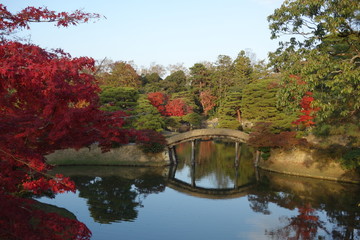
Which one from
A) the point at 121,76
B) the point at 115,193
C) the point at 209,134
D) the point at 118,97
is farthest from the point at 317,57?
the point at 121,76

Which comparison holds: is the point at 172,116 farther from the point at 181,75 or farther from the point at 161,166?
the point at 161,166

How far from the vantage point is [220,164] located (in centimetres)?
2573

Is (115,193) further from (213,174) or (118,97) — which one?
(118,97)

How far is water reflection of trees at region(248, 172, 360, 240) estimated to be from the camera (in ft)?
37.7

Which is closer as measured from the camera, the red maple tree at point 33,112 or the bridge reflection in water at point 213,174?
the red maple tree at point 33,112

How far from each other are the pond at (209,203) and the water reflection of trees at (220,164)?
0.25 feet

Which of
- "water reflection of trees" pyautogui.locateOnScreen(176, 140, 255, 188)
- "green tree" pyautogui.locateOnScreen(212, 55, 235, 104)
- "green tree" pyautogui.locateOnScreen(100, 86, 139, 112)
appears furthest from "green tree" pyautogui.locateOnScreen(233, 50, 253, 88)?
"green tree" pyautogui.locateOnScreen(100, 86, 139, 112)

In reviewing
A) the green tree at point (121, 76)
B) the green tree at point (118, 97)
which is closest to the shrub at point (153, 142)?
the green tree at point (118, 97)

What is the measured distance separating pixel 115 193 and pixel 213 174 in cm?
792

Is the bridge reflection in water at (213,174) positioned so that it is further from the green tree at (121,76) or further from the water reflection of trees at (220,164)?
the green tree at (121,76)

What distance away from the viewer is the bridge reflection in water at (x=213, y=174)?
60.8ft

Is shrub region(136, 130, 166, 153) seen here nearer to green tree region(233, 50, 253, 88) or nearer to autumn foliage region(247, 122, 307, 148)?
autumn foliage region(247, 122, 307, 148)

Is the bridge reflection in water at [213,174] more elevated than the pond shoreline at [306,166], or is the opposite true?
the pond shoreline at [306,166]

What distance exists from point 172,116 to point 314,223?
30172 mm
